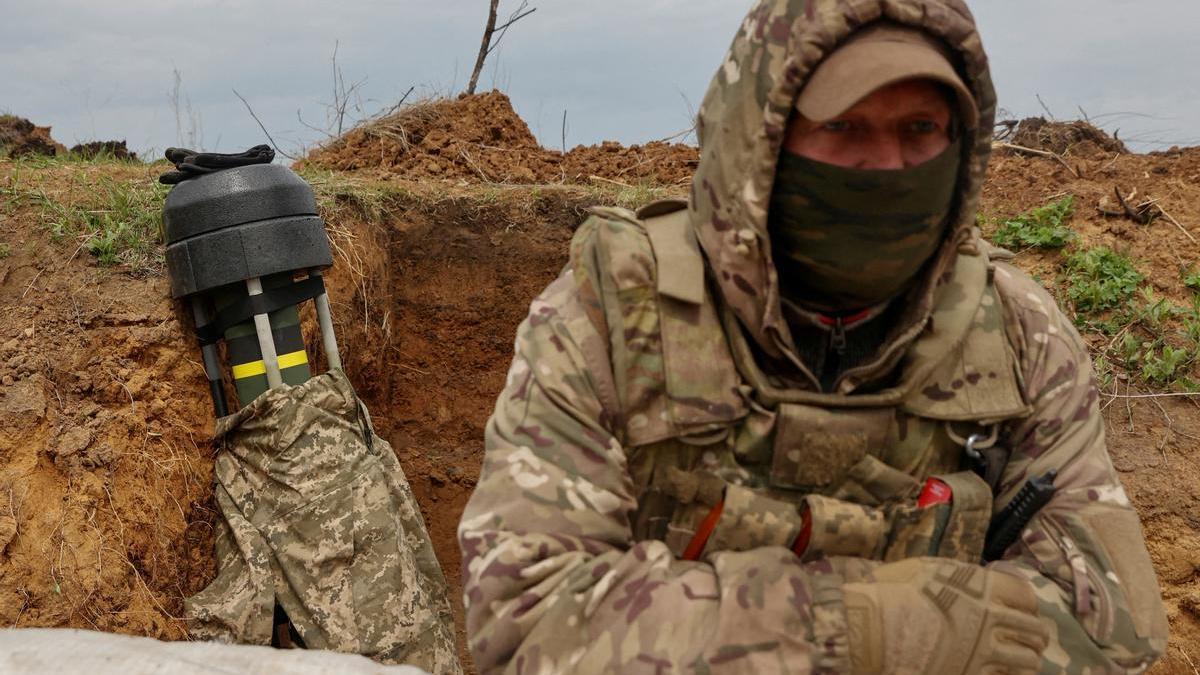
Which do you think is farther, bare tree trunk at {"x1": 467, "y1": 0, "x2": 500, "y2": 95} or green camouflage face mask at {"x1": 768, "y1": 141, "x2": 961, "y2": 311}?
bare tree trunk at {"x1": 467, "y1": 0, "x2": 500, "y2": 95}

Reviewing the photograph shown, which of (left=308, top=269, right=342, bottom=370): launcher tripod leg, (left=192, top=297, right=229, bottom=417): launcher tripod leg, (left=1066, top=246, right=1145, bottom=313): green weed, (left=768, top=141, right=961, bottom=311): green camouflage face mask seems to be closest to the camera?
(left=768, top=141, right=961, bottom=311): green camouflage face mask

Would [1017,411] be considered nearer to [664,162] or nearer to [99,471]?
[99,471]

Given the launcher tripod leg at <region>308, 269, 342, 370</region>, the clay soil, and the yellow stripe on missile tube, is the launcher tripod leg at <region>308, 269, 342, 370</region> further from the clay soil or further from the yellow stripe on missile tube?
the clay soil

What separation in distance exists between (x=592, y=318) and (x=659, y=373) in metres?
0.16

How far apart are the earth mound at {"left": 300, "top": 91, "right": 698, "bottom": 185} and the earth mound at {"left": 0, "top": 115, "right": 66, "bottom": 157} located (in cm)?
151

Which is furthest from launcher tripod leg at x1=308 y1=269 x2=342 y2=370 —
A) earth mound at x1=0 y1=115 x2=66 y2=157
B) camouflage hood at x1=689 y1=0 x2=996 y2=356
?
earth mound at x1=0 y1=115 x2=66 y2=157

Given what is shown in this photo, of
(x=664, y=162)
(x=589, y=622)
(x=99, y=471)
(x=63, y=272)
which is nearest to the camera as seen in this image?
(x=589, y=622)

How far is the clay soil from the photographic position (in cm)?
382

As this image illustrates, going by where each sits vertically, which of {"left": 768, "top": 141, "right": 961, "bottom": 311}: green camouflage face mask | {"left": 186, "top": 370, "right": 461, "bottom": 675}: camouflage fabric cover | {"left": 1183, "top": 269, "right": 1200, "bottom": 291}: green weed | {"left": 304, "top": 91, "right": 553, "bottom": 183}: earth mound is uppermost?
{"left": 304, "top": 91, "right": 553, "bottom": 183}: earth mound

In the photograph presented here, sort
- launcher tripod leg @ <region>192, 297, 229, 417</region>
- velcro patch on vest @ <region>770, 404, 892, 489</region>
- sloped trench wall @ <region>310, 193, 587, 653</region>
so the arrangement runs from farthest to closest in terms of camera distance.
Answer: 1. sloped trench wall @ <region>310, 193, 587, 653</region>
2. launcher tripod leg @ <region>192, 297, 229, 417</region>
3. velcro patch on vest @ <region>770, 404, 892, 489</region>

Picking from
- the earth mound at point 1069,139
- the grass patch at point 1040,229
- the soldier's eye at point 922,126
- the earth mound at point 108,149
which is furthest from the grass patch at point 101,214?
the earth mound at point 1069,139

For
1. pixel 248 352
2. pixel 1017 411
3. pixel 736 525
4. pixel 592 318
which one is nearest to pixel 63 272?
pixel 248 352

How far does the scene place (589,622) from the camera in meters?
1.78

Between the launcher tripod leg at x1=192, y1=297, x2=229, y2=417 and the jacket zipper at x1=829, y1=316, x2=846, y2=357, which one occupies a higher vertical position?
the jacket zipper at x1=829, y1=316, x2=846, y2=357
